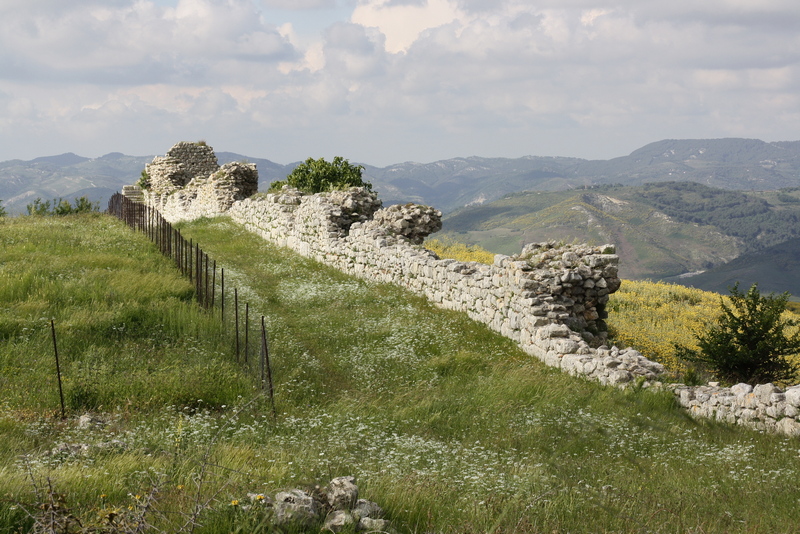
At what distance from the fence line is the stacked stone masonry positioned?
4.04 meters

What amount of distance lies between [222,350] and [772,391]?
8664 millimetres

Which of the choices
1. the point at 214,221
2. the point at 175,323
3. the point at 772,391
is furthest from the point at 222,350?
the point at 214,221

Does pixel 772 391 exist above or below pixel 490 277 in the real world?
below

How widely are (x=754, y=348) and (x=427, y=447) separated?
8.36 meters

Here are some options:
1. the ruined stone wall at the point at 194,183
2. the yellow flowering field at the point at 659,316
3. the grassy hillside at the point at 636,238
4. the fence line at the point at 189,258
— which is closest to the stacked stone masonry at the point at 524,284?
the yellow flowering field at the point at 659,316

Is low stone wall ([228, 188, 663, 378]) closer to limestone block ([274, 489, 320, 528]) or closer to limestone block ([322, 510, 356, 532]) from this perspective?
limestone block ([322, 510, 356, 532])

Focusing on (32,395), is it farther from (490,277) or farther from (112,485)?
(490,277)

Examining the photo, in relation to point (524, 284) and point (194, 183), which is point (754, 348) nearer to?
point (524, 284)

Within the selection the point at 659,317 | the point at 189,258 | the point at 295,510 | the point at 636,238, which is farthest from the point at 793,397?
the point at 636,238

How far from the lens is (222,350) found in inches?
436

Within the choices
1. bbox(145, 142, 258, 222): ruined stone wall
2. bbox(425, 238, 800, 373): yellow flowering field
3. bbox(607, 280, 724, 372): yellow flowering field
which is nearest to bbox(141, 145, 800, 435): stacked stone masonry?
bbox(425, 238, 800, 373): yellow flowering field

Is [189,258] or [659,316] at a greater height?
[189,258]

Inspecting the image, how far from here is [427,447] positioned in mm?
7477

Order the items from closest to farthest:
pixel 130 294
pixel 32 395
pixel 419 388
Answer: pixel 32 395, pixel 419 388, pixel 130 294
